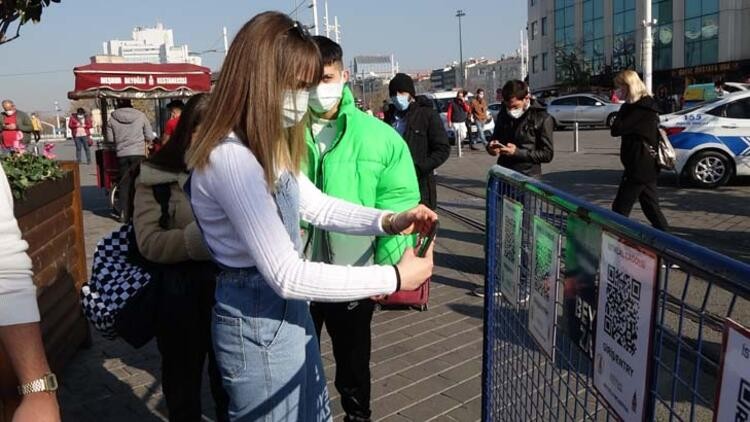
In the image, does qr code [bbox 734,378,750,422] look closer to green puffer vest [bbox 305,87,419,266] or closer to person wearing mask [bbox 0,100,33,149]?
green puffer vest [bbox 305,87,419,266]

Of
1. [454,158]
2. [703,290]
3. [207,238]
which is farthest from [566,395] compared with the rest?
[454,158]

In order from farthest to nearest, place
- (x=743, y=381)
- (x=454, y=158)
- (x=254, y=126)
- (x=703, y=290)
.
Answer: (x=454, y=158) → (x=254, y=126) → (x=703, y=290) → (x=743, y=381)

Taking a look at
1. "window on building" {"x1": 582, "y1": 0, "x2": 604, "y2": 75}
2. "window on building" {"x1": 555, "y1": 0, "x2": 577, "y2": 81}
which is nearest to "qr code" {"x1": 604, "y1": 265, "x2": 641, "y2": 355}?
"window on building" {"x1": 582, "y1": 0, "x2": 604, "y2": 75}

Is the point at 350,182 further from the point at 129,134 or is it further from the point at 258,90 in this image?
the point at 129,134

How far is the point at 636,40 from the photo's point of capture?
163 feet

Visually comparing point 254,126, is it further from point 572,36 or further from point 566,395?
point 572,36

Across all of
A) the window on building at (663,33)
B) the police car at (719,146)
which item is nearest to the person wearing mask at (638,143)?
the police car at (719,146)

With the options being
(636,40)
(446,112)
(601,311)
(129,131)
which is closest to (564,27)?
(636,40)

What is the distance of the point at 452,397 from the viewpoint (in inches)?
158

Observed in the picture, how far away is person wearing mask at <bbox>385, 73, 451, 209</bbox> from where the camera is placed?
6055 millimetres

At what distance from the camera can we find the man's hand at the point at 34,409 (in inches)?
61.6

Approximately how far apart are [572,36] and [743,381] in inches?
2409

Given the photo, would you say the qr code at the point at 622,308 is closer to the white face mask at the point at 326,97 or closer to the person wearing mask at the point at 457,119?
the white face mask at the point at 326,97

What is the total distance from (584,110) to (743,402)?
31948 millimetres
